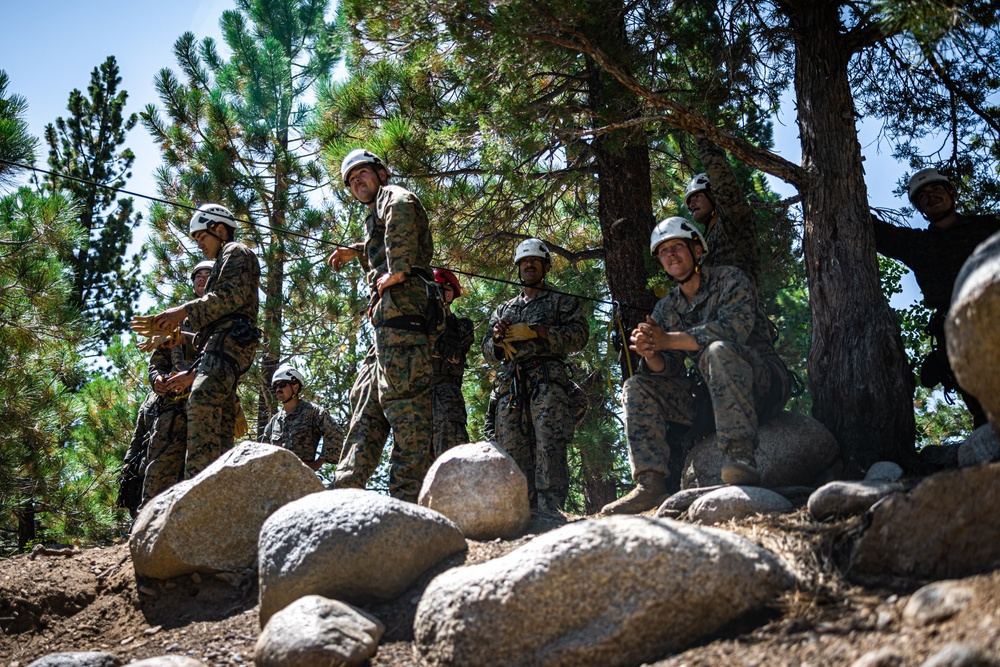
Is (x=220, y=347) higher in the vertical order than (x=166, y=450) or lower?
higher

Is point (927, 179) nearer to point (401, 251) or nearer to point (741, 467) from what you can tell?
point (741, 467)

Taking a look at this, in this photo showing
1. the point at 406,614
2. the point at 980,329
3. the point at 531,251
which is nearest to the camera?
the point at 980,329

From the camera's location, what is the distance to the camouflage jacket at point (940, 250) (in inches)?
248

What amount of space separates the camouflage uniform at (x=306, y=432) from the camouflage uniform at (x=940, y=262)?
18.2 feet

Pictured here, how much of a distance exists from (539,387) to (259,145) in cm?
703

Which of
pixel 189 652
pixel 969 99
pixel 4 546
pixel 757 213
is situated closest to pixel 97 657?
pixel 189 652

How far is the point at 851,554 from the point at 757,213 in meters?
5.41

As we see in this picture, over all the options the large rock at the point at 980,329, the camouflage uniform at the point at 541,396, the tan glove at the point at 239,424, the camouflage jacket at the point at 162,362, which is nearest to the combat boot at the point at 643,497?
the camouflage uniform at the point at 541,396

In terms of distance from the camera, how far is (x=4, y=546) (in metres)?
11.6

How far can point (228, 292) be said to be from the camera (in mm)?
Answer: 6664

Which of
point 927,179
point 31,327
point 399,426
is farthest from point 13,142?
point 927,179

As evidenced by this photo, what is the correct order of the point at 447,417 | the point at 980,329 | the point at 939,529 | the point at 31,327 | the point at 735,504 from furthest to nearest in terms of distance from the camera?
the point at 31,327
the point at 447,417
the point at 735,504
the point at 939,529
the point at 980,329

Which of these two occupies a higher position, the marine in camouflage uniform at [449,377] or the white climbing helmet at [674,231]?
the white climbing helmet at [674,231]

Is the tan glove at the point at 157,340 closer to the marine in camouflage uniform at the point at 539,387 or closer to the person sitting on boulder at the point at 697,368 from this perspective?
the marine in camouflage uniform at the point at 539,387
